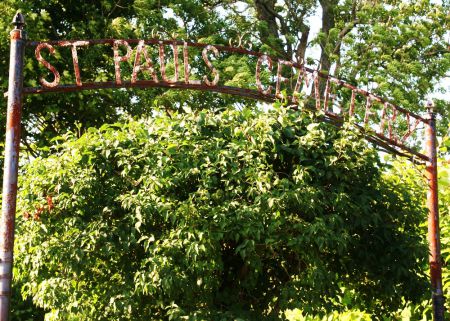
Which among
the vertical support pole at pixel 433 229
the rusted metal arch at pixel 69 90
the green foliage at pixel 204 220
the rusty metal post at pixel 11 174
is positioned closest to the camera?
the rusty metal post at pixel 11 174

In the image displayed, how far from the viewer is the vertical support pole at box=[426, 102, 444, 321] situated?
32.2ft

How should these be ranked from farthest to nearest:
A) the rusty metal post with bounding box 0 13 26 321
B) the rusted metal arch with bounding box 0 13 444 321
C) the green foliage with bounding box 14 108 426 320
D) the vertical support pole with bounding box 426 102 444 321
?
the vertical support pole with bounding box 426 102 444 321
the green foliage with bounding box 14 108 426 320
the rusted metal arch with bounding box 0 13 444 321
the rusty metal post with bounding box 0 13 26 321

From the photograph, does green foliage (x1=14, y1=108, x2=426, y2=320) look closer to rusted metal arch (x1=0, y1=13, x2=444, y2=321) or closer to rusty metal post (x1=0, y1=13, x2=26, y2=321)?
rusted metal arch (x1=0, y1=13, x2=444, y2=321)

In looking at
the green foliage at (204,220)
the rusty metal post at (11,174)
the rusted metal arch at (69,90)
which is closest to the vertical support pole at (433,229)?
the rusted metal arch at (69,90)

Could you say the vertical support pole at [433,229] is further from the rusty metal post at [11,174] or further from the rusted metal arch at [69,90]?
the rusty metal post at [11,174]

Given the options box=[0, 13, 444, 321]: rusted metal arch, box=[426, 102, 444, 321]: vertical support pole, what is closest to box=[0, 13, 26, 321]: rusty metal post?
box=[0, 13, 444, 321]: rusted metal arch

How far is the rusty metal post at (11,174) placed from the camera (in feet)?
24.5

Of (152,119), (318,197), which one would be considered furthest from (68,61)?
(318,197)

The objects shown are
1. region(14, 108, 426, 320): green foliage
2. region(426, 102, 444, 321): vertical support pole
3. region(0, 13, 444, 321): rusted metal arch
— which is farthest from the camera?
region(426, 102, 444, 321): vertical support pole

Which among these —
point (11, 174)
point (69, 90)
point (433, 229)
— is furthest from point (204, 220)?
point (433, 229)

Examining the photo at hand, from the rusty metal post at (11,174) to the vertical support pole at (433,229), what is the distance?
199 inches

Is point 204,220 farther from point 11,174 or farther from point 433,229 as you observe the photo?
point 433,229

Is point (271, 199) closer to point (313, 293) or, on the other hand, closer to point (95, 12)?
point (313, 293)

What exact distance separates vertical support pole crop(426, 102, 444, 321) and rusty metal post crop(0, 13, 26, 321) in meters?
5.06
